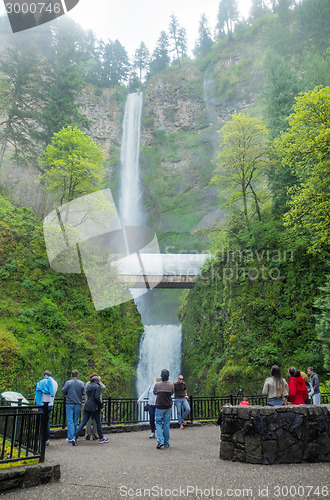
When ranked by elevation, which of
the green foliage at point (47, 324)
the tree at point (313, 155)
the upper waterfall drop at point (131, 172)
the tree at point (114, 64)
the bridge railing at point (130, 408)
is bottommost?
the bridge railing at point (130, 408)

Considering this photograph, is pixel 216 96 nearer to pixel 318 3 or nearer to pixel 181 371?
pixel 318 3

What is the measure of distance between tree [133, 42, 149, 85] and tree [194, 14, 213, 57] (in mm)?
11841

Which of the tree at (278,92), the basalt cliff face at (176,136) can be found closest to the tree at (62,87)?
the basalt cliff face at (176,136)

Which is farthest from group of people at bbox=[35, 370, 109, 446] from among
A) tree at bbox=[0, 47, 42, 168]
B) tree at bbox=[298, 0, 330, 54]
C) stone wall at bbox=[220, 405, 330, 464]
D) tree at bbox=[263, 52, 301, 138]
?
tree at bbox=[298, 0, 330, 54]

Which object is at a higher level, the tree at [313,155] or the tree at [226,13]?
the tree at [226,13]

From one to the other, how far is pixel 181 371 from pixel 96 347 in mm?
7631

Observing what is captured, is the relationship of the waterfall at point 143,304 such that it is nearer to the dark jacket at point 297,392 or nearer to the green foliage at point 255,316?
the green foliage at point 255,316

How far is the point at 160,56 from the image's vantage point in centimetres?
7394

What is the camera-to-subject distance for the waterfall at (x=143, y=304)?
24812mm

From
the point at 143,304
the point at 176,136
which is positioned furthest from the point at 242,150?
the point at 176,136

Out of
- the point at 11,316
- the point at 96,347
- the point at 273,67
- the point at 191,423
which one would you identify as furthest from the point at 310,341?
the point at 273,67

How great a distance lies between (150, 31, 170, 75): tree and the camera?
7131 cm

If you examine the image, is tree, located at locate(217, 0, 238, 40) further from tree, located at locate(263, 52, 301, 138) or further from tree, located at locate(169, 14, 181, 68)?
tree, located at locate(263, 52, 301, 138)

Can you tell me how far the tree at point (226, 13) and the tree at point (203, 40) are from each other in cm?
324
